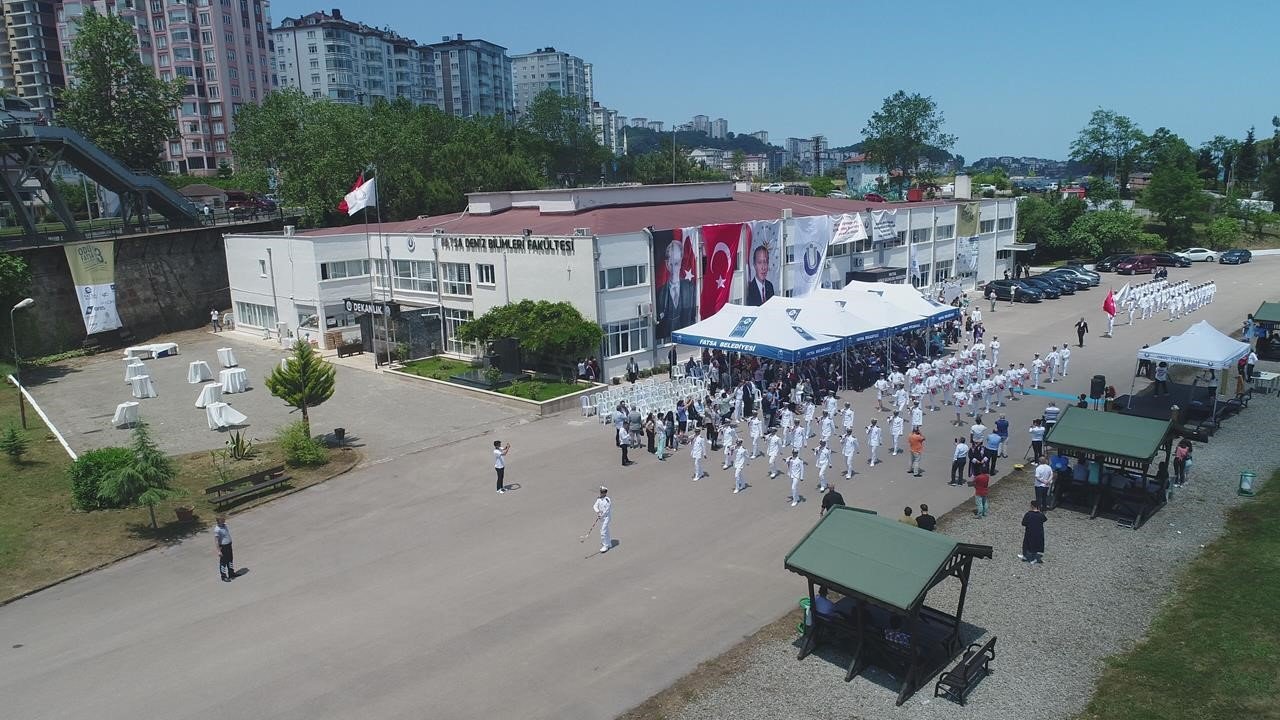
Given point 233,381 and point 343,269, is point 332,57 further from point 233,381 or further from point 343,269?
point 233,381

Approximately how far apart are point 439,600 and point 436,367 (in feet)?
67.1

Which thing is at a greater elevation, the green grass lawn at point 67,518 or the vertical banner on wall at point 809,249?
the vertical banner on wall at point 809,249

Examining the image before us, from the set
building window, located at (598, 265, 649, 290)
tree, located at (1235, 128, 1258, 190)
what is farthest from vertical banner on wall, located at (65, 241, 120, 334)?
tree, located at (1235, 128, 1258, 190)

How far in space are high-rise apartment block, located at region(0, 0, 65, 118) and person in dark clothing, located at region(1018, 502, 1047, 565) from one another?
118 m

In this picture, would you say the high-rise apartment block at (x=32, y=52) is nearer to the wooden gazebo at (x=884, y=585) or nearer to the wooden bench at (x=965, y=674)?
the wooden gazebo at (x=884, y=585)

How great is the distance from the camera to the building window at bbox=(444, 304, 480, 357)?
3622 cm

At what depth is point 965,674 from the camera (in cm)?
1136

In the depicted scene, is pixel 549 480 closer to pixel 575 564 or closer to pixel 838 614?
pixel 575 564

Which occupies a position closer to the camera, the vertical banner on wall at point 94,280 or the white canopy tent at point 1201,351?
the white canopy tent at point 1201,351

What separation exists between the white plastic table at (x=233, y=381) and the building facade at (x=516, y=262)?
20.7 ft

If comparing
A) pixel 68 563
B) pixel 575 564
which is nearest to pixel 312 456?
pixel 68 563

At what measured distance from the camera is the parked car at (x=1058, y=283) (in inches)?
1927

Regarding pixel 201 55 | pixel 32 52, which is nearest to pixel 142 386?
pixel 201 55

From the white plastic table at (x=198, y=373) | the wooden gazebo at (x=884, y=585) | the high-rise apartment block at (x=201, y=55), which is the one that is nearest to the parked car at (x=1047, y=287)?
the wooden gazebo at (x=884, y=585)
